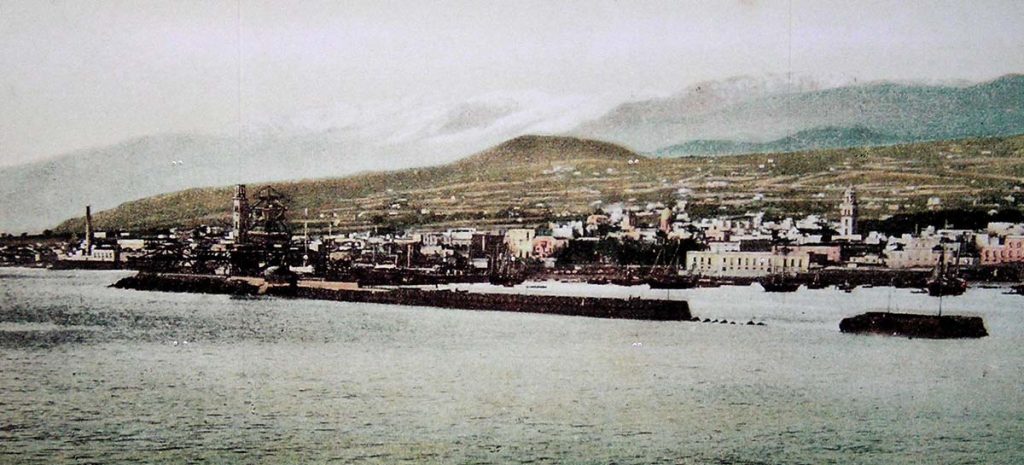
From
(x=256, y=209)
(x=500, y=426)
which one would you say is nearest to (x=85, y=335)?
(x=256, y=209)

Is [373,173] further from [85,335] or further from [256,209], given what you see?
[85,335]

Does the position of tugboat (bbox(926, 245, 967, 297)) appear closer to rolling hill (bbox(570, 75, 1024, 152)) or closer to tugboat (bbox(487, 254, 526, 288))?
rolling hill (bbox(570, 75, 1024, 152))

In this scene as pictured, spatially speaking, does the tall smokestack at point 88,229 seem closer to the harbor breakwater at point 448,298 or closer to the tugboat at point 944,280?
the harbor breakwater at point 448,298

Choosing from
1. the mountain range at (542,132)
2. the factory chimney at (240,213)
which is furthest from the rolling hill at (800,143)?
the factory chimney at (240,213)

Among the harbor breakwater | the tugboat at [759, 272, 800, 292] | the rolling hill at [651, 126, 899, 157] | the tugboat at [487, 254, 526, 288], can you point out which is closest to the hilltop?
the rolling hill at [651, 126, 899, 157]

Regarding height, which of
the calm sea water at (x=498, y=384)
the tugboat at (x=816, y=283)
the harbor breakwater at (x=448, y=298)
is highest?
the tugboat at (x=816, y=283)
